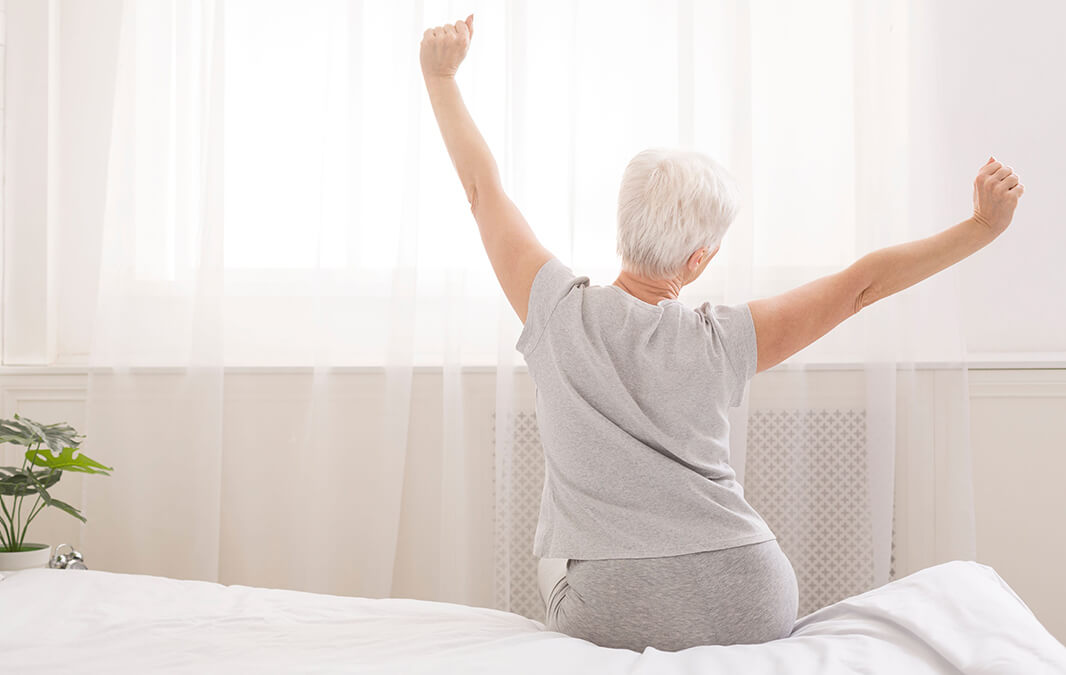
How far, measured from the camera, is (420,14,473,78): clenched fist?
1.37 metres

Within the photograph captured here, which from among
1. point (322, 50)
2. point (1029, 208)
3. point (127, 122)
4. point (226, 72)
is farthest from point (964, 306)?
point (127, 122)

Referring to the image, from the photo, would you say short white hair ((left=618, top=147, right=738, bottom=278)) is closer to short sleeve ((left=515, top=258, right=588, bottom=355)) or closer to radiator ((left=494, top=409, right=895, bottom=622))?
short sleeve ((left=515, top=258, right=588, bottom=355))

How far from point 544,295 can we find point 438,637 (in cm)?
49

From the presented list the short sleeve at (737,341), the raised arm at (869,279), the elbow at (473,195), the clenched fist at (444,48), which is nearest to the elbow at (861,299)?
the raised arm at (869,279)

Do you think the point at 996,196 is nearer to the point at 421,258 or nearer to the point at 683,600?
the point at 683,600

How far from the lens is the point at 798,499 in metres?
2.20

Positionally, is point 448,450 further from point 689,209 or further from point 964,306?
point 964,306

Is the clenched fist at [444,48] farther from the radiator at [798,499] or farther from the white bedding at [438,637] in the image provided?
the radiator at [798,499]

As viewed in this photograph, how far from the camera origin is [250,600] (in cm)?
139

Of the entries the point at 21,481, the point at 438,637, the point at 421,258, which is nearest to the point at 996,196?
the point at 438,637

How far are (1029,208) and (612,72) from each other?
1179 millimetres

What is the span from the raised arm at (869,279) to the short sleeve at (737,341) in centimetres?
1

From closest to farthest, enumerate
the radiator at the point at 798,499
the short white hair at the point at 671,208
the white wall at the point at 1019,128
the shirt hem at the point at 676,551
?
the shirt hem at the point at 676,551 → the short white hair at the point at 671,208 → the radiator at the point at 798,499 → the white wall at the point at 1019,128

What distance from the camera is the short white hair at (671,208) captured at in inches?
49.3
